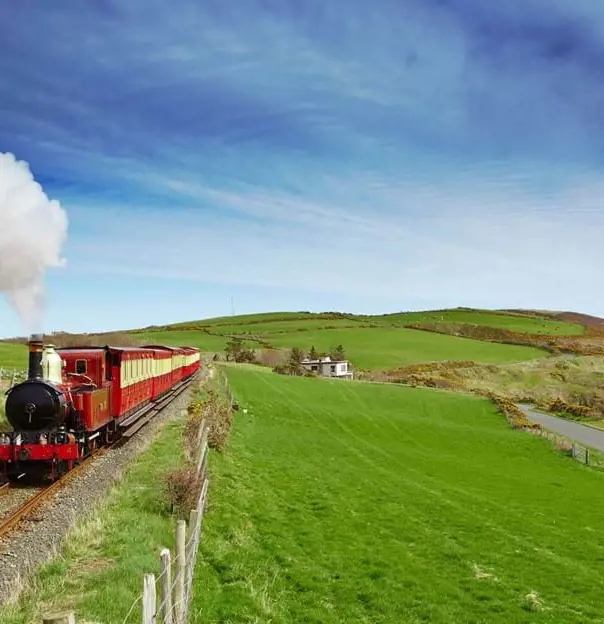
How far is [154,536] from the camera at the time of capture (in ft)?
47.3

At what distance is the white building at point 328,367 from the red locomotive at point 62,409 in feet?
258

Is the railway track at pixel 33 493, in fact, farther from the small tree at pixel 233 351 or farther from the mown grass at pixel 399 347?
the mown grass at pixel 399 347

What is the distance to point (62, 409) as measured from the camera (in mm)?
19938

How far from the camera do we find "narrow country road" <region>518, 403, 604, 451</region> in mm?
60384

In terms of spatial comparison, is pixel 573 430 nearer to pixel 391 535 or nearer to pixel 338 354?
pixel 391 535

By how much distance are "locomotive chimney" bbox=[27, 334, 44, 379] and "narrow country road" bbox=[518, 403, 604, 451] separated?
4959cm

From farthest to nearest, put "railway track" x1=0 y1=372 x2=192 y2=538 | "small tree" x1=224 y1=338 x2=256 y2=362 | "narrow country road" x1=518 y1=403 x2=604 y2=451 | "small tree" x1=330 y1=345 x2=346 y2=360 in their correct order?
"small tree" x1=330 y1=345 x2=346 y2=360
"small tree" x1=224 y1=338 x2=256 y2=362
"narrow country road" x1=518 y1=403 x2=604 y2=451
"railway track" x1=0 y1=372 x2=192 y2=538

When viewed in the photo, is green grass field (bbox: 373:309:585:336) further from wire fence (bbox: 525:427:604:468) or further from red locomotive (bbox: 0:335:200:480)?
red locomotive (bbox: 0:335:200:480)

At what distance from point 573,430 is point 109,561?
6410cm

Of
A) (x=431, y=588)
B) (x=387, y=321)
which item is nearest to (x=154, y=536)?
(x=431, y=588)

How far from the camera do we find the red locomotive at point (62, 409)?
1950 centimetres

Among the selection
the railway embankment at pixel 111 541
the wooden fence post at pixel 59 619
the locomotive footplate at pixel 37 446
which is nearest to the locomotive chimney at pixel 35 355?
the locomotive footplate at pixel 37 446

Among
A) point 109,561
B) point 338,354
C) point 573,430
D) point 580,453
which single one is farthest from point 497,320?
point 109,561

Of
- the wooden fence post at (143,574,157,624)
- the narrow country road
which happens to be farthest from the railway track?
the narrow country road
